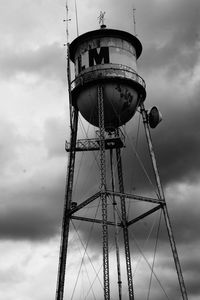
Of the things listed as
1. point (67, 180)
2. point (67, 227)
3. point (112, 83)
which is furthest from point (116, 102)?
point (67, 227)

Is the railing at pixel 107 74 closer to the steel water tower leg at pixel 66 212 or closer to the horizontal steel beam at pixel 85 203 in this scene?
the steel water tower leg at pixel 66 212

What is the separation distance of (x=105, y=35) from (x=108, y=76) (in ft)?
9.40

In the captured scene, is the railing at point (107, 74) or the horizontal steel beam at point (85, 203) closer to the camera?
the horizontal steel beam at point (85, 203)

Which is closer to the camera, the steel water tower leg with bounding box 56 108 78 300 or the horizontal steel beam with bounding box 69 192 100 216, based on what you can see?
the horizontal steel beam with bounding box 69 192 100 216

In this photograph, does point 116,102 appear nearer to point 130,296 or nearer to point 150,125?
point 150,125

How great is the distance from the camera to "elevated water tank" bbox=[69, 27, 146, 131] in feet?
98.3

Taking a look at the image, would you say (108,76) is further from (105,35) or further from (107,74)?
(105,35)

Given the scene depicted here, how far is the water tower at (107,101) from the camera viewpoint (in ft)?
97.9

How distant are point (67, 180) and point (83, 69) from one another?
6714 mm

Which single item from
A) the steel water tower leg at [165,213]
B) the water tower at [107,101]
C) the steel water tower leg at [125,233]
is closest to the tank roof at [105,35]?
the water tower at [107,101]

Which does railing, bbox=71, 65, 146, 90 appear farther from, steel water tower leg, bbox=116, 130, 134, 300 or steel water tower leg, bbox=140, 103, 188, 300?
steel water tower leg, bbox=116, 130, 134, 300

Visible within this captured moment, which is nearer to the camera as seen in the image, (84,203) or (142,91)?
(84,203)

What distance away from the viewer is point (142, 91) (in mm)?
31094

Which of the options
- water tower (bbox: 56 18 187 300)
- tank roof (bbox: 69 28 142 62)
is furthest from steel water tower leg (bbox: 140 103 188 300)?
tank roof (bbox: 69 28 142 62)
